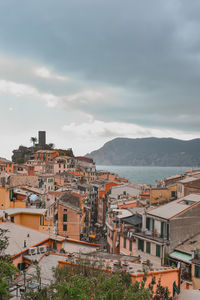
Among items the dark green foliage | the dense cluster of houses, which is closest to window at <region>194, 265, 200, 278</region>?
the dense cluster of houses

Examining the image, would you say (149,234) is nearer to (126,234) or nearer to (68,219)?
(126,234)

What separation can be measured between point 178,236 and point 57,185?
43606 mm

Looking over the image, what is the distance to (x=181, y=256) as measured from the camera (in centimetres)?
2472

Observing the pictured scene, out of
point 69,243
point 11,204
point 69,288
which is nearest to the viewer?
point 69,288

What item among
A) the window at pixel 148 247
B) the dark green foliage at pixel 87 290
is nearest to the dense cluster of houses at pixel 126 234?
the window at pixel 148 247

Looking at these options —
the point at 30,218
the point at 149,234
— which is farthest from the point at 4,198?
the point at 149,234

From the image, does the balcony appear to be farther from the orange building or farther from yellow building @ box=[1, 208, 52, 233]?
the orange building

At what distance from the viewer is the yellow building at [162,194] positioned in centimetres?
3991

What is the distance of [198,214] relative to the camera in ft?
92.2

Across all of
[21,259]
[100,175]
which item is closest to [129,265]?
[21,259]

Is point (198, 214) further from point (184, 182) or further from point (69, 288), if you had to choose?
point (69, 288)

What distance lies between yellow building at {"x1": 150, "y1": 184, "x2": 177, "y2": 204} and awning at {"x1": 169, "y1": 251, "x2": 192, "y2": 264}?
1418 cm

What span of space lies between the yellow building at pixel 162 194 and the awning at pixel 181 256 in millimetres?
14177

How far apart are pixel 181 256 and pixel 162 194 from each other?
53.3 ft
